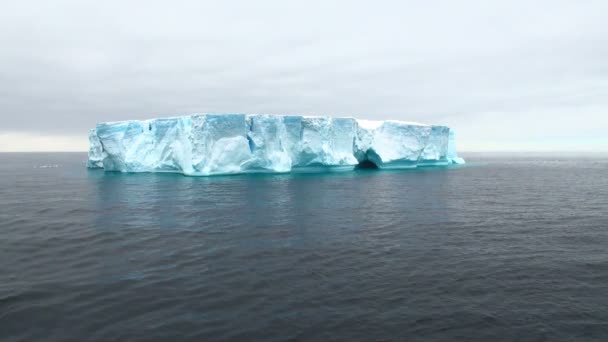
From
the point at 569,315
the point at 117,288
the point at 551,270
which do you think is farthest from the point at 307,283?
the point at 551,270

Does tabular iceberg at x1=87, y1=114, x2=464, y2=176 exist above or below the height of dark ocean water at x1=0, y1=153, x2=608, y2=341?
above

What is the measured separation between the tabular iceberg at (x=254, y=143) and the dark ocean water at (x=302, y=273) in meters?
13.8

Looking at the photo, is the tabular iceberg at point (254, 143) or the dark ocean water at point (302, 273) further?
the tabular iceberg at point (254, 143)

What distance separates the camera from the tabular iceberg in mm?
32656

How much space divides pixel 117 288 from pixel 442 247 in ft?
29.9

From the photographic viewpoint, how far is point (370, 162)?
47.8 metres

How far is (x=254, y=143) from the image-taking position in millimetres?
33906

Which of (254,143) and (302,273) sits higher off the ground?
(254,143)

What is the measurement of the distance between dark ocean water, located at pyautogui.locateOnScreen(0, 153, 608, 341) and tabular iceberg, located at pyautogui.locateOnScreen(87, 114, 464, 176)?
45.4ft

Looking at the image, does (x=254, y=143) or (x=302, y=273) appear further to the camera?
(x=254, y=143)

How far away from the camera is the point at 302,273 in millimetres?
9625

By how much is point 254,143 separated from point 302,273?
25157 mm

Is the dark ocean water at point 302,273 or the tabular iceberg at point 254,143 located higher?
the tabular iceberg at point 254,143

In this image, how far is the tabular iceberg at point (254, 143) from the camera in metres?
32.7
